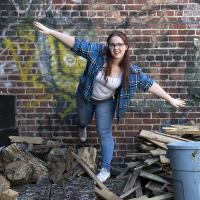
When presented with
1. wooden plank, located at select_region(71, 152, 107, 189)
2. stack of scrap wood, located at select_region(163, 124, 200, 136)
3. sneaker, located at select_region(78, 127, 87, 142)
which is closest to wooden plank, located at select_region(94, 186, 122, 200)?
wooden plank, located at select_region(71, 152, 107, 189)

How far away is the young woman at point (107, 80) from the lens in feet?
19.0

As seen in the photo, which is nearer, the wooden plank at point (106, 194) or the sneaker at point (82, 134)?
the wooden plank at point (106, 194)

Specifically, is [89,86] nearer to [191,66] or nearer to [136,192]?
[136,192]

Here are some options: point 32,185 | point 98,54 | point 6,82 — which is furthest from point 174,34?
point 32,185

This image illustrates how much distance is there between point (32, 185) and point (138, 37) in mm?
2712

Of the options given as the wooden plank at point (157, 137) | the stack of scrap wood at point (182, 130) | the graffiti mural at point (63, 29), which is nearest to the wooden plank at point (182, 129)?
the stack of scrap wood at point (182, 130)

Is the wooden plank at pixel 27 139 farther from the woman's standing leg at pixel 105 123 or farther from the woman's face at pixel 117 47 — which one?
the woman's face at pixel 117 47

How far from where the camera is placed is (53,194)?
5746 mm

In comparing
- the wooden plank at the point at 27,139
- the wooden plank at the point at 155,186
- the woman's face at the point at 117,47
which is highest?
the woman's face at the point at 117,47

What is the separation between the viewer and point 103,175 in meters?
6.36

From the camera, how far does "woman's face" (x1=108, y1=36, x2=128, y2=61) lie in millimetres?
5730

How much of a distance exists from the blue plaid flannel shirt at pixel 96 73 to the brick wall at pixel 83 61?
136 cm

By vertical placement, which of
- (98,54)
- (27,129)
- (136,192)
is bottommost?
(136,192)

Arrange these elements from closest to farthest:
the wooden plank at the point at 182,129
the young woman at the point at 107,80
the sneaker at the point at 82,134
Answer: the young woman at the point at 107,80, the wooden plank at the point at 182,129, the sneaker at the point at 82,134
